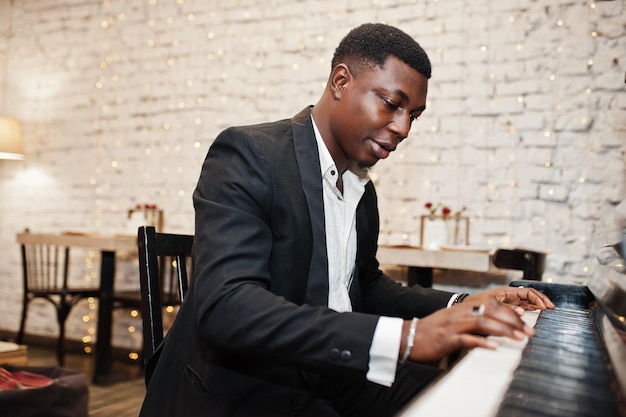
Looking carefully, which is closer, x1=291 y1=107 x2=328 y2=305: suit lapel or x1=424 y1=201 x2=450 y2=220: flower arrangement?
x1=291 y1=107 x2=328 y2=305: suit lapel

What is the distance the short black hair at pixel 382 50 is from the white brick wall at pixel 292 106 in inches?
94.1

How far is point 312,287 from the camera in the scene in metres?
1.29

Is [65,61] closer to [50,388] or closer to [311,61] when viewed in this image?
[311,61]

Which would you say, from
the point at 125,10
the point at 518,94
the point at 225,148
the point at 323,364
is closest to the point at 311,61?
the point at 518,94

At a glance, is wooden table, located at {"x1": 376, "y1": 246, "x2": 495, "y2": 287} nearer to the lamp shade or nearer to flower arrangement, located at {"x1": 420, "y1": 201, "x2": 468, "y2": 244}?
flower arrangement, located at {"x1": 420, "y1": 201, "x2": 468, "y2": 244}

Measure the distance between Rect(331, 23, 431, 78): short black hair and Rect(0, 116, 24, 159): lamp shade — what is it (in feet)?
13.6

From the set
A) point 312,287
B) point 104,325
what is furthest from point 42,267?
point 312,287

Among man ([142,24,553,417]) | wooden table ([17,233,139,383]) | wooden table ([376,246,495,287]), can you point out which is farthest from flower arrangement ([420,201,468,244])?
man ([142,24,553,417])

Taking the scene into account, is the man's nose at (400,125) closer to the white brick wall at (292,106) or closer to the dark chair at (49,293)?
the white brick wall at (292,106)

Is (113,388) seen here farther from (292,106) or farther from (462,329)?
(462,329)

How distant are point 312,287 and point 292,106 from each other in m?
3.06

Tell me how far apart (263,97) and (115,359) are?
227 cm

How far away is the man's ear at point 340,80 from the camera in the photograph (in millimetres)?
1447

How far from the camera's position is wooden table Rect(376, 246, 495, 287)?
296 centimetres
